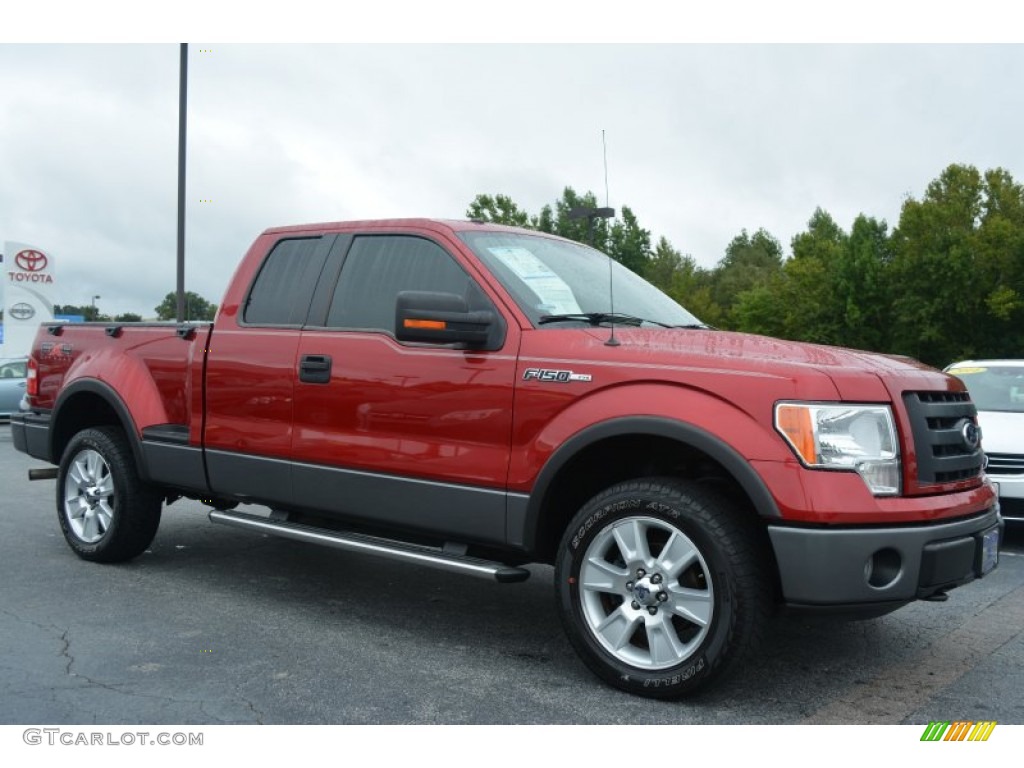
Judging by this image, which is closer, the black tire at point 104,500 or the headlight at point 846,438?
the headlight at point 846,438

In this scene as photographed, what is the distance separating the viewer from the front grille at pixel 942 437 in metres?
3.72

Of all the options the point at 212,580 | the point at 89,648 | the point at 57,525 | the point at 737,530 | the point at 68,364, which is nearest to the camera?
the point at 737,530

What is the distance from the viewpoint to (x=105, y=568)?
6.11 metres

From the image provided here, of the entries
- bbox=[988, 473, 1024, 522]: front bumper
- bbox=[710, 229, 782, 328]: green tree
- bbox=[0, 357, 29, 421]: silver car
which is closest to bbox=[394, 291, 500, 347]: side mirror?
bbox=[988, 473, 1024, 522]: front bumper

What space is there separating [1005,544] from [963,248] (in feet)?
142

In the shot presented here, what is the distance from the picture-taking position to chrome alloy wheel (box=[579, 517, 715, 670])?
375 centimetres

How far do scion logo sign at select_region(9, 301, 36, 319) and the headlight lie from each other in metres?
29.5

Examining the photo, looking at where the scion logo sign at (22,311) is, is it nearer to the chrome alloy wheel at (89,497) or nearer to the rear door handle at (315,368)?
the chrome alloy wheel at (89,497)

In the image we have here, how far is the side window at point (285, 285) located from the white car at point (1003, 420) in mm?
3930

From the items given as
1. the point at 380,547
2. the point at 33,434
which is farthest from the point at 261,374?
the point at 33,434

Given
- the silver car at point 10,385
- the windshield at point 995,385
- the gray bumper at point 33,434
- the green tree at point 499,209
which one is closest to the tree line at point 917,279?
the green tree at point 499,209

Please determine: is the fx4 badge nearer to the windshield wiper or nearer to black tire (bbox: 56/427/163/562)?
the windshield wiper
